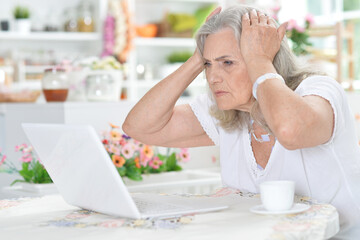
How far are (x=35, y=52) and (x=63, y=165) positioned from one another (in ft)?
13.9

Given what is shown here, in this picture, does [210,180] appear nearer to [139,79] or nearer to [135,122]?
[135,122]

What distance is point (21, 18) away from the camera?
5332 millimetres

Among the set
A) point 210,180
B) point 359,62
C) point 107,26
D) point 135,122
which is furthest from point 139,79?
point 135,122

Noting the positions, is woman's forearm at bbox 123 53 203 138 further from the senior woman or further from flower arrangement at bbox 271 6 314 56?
flower arrangement at bbox 271 6 314 56

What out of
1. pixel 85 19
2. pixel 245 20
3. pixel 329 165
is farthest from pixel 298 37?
pixel 329 165

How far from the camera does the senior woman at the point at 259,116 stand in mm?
1515

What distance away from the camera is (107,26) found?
18.1 ft

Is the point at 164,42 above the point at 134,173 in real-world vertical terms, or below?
above

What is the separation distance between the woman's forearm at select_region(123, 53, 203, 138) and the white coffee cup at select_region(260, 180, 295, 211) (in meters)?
0.71

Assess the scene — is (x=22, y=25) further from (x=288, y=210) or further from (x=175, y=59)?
(x=288, y=210)

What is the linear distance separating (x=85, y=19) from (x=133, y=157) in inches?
122

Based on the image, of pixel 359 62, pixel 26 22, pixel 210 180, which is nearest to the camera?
pixel 210 180

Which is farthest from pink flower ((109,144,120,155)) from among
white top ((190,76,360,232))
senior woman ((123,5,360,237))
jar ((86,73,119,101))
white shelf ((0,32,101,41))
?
white shelf ((0,32,101,41))

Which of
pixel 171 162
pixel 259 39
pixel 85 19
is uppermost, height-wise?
pixel 85 19
